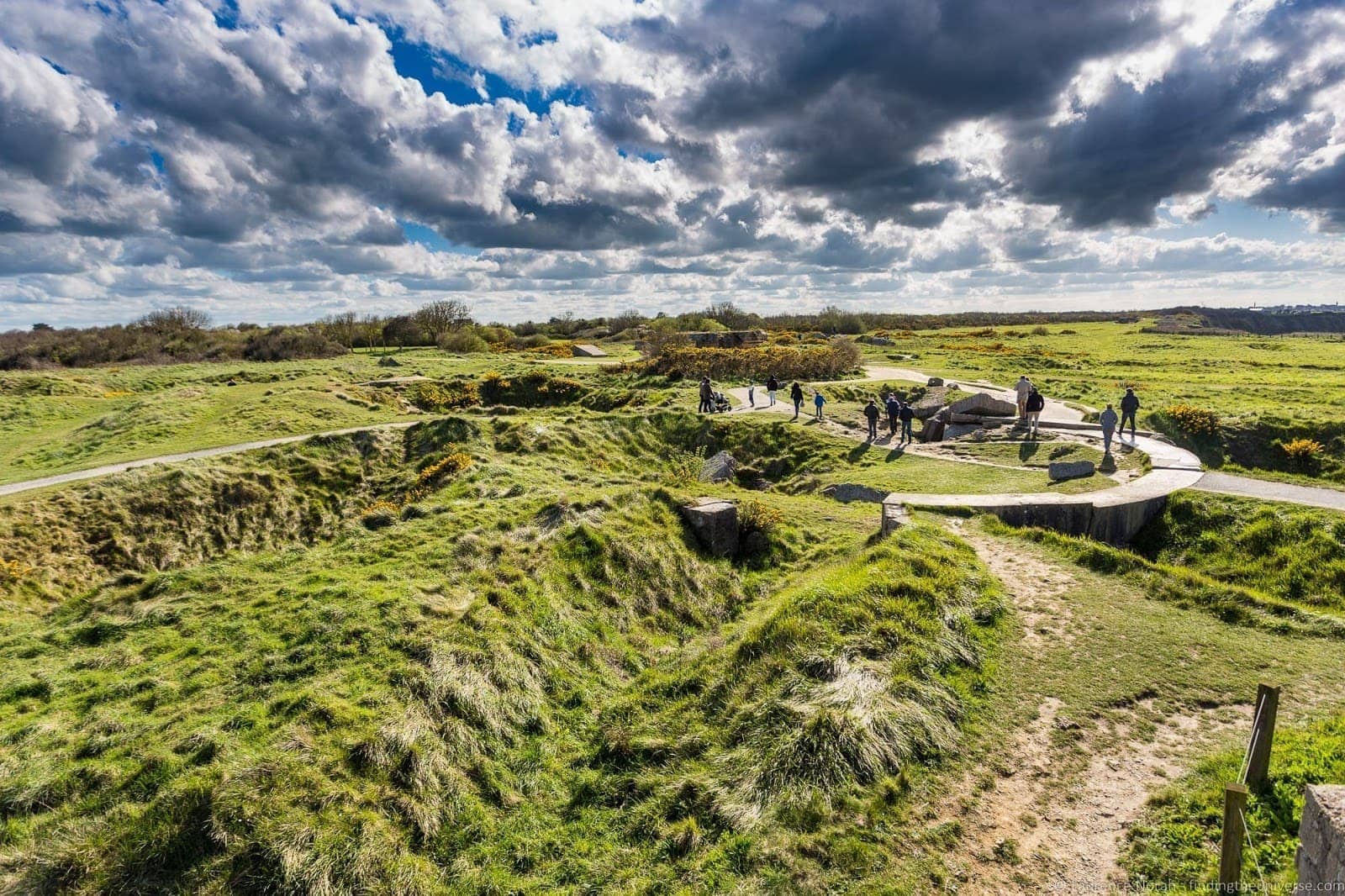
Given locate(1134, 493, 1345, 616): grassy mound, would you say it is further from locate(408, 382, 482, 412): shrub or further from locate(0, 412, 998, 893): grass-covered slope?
locate(408, 382, 482, 412): shrub

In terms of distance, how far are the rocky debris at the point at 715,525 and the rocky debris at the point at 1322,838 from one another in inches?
466

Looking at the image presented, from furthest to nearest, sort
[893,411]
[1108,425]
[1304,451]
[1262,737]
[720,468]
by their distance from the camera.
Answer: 1. [893,411]
2. [720,468]
3. [1304,451]
4. [1108,425]
5. [1262,737]

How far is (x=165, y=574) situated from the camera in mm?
12234

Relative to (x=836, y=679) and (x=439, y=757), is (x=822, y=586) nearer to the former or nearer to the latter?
(x=836, y=679)

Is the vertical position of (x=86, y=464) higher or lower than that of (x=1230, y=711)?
higher

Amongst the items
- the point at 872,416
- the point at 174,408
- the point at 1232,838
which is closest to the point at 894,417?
the point at 872,416

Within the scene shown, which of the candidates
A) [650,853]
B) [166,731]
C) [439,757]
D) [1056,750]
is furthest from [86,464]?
[1056,750]

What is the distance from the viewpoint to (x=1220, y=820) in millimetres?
6133

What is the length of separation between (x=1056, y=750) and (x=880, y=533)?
696 cm

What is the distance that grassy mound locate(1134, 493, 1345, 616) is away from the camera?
13.8 m

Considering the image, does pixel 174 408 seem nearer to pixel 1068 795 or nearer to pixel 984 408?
pixel 1068 795

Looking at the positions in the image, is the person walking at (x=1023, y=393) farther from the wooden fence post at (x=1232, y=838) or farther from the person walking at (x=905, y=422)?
the wooden fence post at (x=1232, y=838)

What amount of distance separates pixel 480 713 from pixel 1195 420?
3071cm

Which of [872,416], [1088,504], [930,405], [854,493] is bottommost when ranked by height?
[854,493]
